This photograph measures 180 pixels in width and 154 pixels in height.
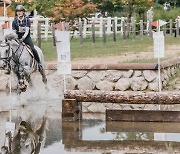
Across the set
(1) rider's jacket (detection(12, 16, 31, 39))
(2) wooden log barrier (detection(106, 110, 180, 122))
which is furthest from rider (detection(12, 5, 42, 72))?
(2) wooden log barrier (detection(106, 110, 180, 122))

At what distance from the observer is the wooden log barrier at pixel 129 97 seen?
45.0 feet

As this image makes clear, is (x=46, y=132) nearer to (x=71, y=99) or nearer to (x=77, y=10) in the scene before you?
(x=71, y=99)

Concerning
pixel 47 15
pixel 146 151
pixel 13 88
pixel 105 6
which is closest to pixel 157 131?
pixel 146 151

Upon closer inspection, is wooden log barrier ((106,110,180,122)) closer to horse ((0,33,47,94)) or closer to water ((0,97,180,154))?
water ((0,97,180,154))

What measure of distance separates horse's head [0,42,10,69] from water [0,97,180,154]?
107 cm

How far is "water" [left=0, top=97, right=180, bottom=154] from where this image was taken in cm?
1138

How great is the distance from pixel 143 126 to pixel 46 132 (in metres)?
1.93

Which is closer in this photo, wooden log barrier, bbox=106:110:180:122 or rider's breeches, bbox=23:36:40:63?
wooden log barrier, bbox=106:110:180:122

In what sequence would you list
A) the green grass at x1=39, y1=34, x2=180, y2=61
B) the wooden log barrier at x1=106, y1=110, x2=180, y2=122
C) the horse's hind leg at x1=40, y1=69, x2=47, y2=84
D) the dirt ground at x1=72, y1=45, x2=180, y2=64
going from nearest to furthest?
the wooden log barrier at x1=106, y1=110, x2=180, y2=122 < the horse's hind leg at x1=40, y1=69, x2=47, y2=84 < the dirt ground at x1=72, y1=45, x2=180, y2=64 < the green grass at x1=39, y1=34, x2=180, y2=61

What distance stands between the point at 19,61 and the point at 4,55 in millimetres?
1141

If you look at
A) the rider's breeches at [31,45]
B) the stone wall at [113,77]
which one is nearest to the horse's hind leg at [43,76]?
the rider's breeches at [31,45]

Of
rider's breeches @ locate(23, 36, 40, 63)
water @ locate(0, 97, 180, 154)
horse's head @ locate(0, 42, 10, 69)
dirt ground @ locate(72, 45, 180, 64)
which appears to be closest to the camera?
water @ locate(0, 97, 180, 154)

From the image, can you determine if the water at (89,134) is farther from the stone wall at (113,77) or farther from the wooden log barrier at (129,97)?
the stone wall at (113,77)

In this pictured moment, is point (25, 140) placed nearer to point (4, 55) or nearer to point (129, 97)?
point (129, 97)
